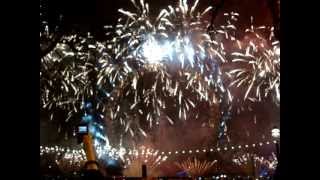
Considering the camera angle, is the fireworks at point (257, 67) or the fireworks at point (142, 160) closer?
the fireworks at point (257, 67)

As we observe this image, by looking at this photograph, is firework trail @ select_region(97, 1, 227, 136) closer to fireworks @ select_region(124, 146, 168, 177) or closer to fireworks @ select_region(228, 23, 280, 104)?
fireworks @ select_region(228, 23, 280, 104)

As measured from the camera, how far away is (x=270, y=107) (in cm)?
2825

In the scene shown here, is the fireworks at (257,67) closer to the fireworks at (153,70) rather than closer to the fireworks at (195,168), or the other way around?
the fireworks at (153,70)

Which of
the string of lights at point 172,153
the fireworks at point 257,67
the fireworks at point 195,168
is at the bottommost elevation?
the fireworks at point 195,168

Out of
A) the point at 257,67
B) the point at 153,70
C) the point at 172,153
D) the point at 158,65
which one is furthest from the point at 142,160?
the point at 257,67

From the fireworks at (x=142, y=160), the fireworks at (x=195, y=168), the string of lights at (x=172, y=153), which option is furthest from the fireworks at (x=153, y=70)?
the fireworks at (x=195, y=168)

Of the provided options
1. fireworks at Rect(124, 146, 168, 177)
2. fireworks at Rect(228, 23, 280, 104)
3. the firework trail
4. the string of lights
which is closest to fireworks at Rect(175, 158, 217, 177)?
fireworks at Rect(124, 146, 168, 177)

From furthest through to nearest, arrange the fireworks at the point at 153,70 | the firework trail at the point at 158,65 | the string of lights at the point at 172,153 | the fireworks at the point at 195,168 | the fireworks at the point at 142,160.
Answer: the string of lights at the point at 172,153 < the fireworks at the point at 142,160 < the firework trail at the point at 158,65 < the fireworks at the point at 153,70 < the fireworks at the point at 195,168

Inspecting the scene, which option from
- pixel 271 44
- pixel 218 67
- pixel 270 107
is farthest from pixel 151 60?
pixel 270 107

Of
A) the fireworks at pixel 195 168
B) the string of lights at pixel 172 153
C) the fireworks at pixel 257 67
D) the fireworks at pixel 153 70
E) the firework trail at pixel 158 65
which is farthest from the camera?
the string of lights at pixel 172 153
